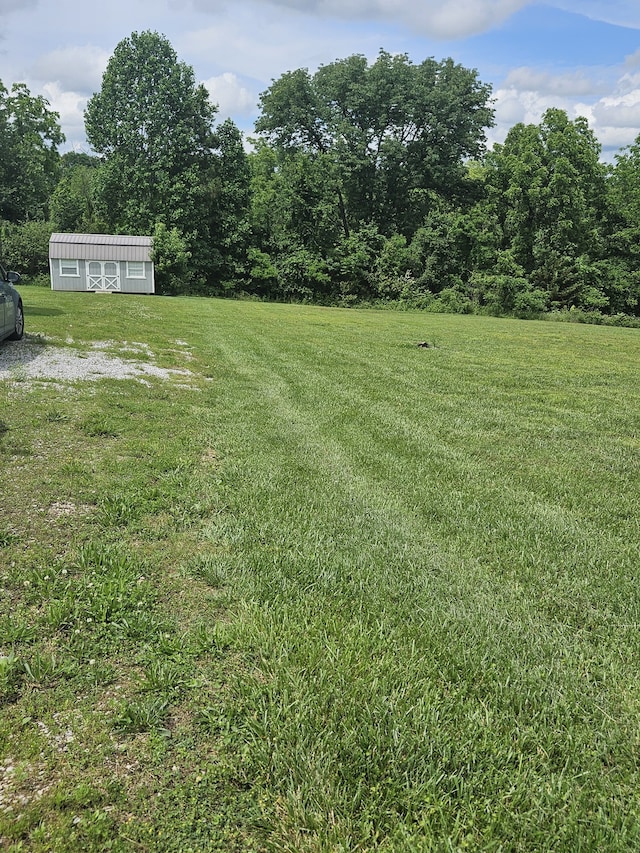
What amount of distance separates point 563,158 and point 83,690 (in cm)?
3986

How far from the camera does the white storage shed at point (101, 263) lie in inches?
1214

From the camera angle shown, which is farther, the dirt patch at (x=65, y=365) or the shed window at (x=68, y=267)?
the shed window at (x=68, y=267)

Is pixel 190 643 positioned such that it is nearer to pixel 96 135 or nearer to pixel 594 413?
pixel 594 413

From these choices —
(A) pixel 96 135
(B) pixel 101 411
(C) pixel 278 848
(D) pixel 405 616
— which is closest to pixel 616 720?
(D) pixel 405 616

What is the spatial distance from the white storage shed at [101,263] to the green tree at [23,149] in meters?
11.1

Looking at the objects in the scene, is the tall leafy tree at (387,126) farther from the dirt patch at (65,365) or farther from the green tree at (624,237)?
the dirt patch at (65,365)

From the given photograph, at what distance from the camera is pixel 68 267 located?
101ft

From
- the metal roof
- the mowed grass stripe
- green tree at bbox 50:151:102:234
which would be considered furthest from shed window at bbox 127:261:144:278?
the mowed grass stripe

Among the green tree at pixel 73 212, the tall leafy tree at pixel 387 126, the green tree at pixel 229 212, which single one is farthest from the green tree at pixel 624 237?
the green tree at pixel 73 212

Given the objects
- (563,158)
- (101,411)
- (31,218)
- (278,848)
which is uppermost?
(563,158)

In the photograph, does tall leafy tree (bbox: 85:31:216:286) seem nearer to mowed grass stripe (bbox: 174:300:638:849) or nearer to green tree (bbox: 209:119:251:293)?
green tree (bbox: 209:119:251:293)

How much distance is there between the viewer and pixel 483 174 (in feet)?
129

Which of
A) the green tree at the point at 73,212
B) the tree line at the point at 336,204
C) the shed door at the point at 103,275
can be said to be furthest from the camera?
the green tree at the point at 73,212

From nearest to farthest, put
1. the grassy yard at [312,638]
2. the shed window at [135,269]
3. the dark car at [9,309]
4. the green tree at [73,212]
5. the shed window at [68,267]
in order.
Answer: the grassy yard at [312,638], the dark car at [9,309], the shed window at [68,267], the shed window at [135,269], the green tree at [73,212]
